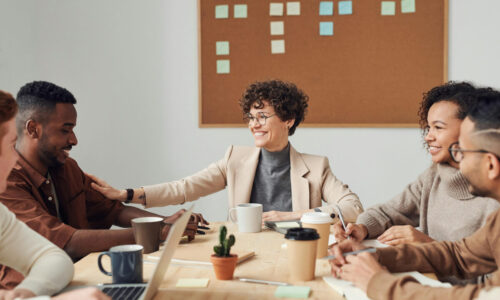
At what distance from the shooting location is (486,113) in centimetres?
116

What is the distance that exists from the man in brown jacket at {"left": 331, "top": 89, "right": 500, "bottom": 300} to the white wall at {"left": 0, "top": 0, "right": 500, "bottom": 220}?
2.03 meters

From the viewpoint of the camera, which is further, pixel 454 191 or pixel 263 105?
pixel 263 105

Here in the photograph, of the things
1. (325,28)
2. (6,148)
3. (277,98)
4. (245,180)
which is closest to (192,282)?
(6,148)

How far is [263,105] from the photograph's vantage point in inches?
97.1

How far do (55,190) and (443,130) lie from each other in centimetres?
153

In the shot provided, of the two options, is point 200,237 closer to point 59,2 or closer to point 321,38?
point 321,38

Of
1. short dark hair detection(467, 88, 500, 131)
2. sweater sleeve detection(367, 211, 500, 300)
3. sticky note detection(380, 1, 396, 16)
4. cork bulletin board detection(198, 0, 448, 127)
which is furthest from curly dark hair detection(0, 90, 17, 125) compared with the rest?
sticky note detection(380, 1, 396, 16)

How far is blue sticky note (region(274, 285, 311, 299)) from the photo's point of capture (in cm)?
106

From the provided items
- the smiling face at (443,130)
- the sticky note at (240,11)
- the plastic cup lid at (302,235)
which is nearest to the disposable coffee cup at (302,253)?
the plastic cup lid at (302,235)

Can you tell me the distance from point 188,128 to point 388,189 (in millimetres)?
1506

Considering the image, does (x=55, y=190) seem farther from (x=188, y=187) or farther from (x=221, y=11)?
(x=221, y=11)

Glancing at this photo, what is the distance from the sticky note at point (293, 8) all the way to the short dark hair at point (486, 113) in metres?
2.31

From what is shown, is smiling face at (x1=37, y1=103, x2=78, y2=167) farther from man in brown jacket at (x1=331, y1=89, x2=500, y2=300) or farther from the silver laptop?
man in brown jacket at (x1=331, y1=89, x2=500, y2=300)

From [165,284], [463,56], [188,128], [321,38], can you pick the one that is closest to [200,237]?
[165,284]
